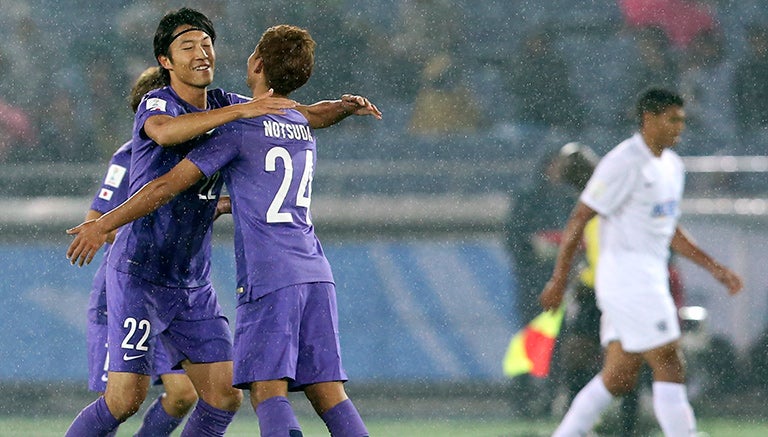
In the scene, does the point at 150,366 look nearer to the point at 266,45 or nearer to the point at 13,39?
the point at 266,45

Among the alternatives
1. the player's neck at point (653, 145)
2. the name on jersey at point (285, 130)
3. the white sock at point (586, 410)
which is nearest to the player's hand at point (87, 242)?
the name on jersey at point (285, 130)

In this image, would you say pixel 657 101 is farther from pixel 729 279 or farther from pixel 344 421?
pixel 344 421

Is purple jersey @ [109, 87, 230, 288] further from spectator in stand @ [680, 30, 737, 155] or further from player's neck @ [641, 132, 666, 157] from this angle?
spectator in stand @ [680, 30, 737, 155]

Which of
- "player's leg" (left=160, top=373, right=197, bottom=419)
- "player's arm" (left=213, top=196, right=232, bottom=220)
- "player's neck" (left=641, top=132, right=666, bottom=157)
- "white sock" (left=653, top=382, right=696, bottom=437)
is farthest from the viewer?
"player's neck" (left=641, top=132, right=666, bottom=157)

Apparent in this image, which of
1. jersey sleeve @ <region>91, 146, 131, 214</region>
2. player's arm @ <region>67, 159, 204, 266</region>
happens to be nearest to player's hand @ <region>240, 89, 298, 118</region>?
player's arm @ <region>67, 159, 204, 266</region>

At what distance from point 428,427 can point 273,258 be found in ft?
12.3

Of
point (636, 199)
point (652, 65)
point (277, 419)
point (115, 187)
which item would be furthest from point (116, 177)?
point (652, 65)

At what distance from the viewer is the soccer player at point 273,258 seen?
4055 millimetres

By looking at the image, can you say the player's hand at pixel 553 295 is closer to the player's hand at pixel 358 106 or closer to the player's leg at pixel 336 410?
the player's hand at pixel 358 106

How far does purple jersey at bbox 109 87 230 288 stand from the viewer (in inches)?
173

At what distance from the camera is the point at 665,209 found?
620 cm

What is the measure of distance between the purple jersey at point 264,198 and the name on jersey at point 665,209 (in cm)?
247

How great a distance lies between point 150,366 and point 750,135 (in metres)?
4.82

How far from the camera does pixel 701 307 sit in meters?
7.66
